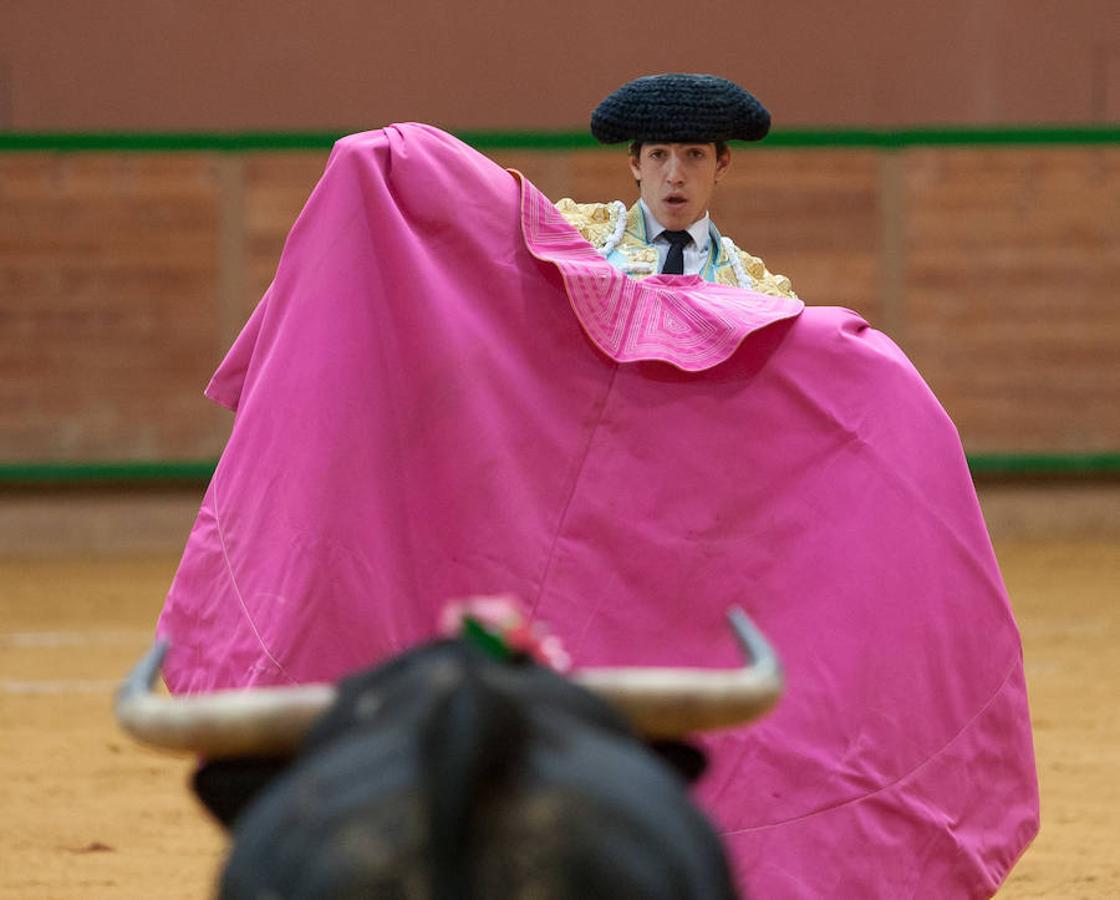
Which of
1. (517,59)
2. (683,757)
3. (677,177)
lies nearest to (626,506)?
(677,177)

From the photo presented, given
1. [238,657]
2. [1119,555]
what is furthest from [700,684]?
[1119,555]

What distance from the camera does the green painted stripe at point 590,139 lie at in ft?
27.3

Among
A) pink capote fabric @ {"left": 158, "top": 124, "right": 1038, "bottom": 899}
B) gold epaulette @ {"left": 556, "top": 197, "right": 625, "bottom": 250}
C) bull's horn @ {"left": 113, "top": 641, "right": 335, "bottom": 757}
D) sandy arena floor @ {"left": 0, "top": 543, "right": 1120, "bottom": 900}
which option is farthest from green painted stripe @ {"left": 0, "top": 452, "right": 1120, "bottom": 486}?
bull's horn @ {"left": 113, "top": 641, "right": 335, "bottom": 757}

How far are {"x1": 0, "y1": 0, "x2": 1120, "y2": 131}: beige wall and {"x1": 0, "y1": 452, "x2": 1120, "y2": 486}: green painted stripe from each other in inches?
57.0

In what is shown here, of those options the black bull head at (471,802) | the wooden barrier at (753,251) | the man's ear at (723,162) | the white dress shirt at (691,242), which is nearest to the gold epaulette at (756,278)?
the white dress shirt at (691,242)

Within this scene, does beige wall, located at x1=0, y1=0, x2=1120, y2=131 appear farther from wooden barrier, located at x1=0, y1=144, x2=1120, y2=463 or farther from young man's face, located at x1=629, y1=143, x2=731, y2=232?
young man's face, located at x1=629, y1=143, x2=731, y2=232

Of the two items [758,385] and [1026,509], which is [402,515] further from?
[1026,509]

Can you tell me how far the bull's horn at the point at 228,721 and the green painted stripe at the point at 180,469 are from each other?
6658 millimetres

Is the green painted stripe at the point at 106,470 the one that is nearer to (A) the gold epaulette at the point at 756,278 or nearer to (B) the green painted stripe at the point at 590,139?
(B) the green painted stripe at the point at 590,139

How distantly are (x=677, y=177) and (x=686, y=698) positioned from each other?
2.12 metres

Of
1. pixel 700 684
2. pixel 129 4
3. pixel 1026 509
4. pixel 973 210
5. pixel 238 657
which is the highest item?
pixel 700 684

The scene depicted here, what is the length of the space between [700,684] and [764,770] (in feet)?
4.35

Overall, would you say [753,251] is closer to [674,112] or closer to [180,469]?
[180,469]

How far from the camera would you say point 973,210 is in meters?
8.50
